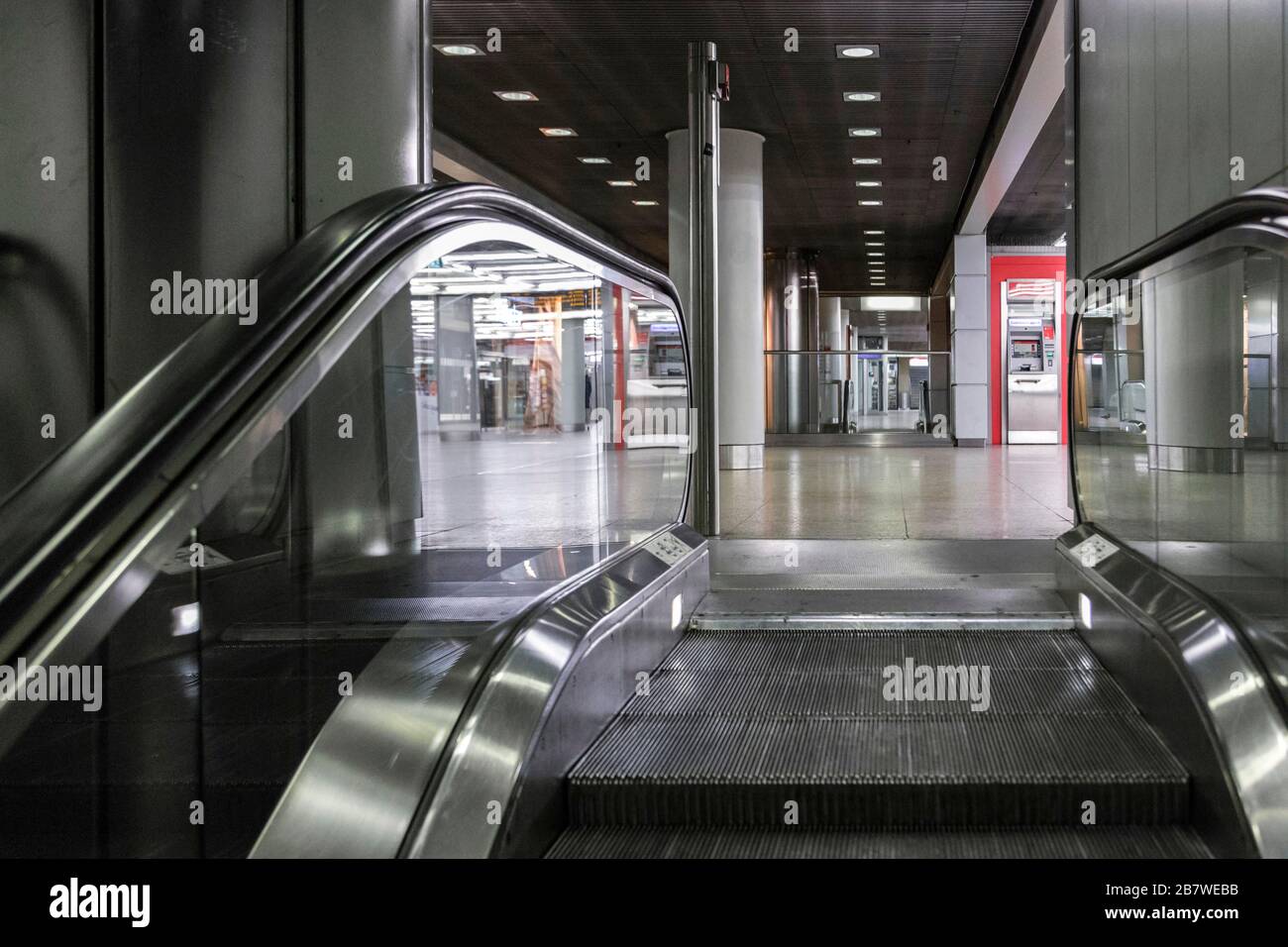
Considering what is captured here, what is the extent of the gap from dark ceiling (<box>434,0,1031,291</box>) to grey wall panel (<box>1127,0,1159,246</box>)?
3.25m

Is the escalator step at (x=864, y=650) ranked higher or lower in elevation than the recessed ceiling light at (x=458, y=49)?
lower

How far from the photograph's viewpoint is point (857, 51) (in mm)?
9367

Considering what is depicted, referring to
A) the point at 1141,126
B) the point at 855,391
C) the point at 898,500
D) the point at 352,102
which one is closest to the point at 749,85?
the point at 898,500

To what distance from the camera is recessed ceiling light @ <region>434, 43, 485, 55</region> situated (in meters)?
9.26

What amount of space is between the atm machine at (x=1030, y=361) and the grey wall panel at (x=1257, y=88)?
16.7 m

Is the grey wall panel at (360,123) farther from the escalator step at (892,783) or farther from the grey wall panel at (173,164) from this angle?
the escalator step at (892,783)

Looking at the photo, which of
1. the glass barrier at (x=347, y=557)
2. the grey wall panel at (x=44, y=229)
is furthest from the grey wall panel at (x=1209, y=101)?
the grey wall panel at (x=44, y=229)

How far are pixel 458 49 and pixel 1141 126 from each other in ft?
20.0

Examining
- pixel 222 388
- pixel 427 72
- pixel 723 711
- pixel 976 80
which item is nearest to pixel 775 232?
pixel 976 80

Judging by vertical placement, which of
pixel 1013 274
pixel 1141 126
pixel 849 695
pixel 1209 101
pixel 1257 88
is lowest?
pixel 849 695

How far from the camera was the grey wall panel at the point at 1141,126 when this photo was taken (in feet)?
17.1

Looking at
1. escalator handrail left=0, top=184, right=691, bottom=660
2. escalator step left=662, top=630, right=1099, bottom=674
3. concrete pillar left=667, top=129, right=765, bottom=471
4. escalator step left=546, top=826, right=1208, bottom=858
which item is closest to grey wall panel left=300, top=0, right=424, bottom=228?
escalator handrail left=0, top=184, right=691, bottom=660

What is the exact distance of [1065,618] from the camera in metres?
3.50

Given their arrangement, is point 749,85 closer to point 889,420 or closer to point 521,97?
point 521,97
